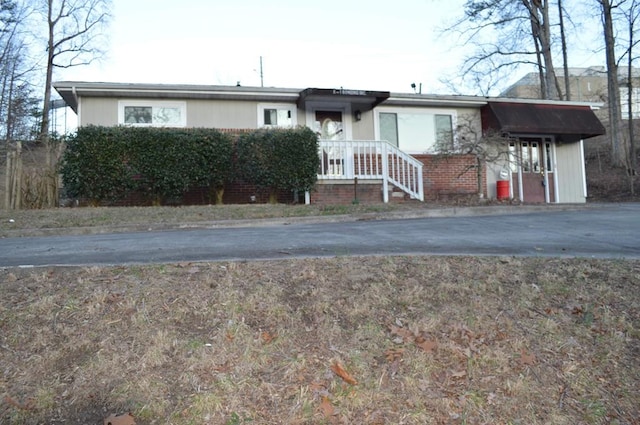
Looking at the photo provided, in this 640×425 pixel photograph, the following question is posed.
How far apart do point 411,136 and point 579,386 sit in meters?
14.2

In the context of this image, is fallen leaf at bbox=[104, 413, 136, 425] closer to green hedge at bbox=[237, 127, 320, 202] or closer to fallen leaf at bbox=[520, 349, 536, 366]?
fallen leaf at bbox=[520, 349, 536, 366]

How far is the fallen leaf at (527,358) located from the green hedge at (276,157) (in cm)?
1042

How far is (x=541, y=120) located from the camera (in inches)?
688

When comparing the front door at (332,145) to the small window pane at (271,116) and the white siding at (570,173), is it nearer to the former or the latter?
the small window pane at (271,116)

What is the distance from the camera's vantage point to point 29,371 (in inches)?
120

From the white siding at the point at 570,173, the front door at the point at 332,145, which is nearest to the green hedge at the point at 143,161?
the front door at the point at 332,145

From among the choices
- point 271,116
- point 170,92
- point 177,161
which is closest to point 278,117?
point 271,116

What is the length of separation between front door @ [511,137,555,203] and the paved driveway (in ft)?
29.2

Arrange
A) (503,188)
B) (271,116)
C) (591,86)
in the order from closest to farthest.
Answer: (271,116) → (503,188) → (591,86)

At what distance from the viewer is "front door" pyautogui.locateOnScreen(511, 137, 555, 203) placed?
18328mm

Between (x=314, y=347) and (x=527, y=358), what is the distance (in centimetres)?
142

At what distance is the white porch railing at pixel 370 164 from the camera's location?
14688mm

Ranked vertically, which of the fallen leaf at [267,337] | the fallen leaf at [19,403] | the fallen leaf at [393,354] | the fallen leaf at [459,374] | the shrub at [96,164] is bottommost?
the fallen leaf at [459,374]

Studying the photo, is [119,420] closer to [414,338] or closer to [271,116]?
[414,338]
